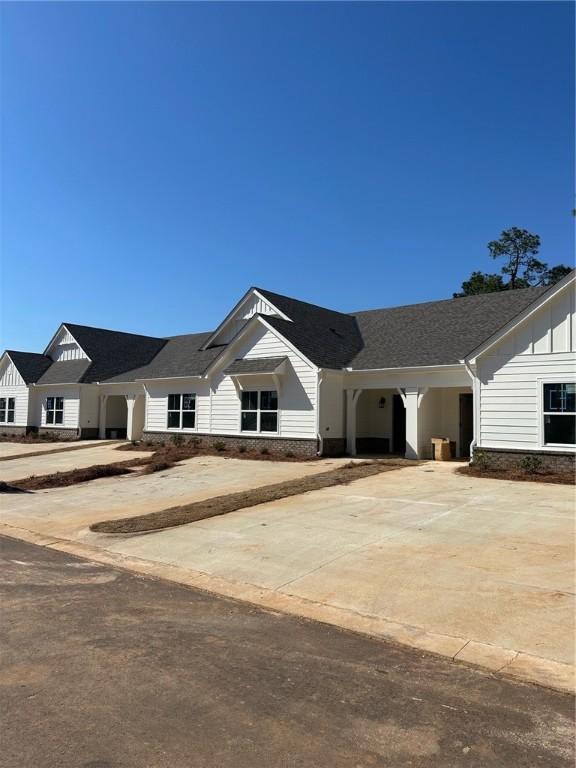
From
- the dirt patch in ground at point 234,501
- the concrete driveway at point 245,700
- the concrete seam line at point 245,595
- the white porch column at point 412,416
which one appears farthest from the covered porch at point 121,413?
the concrete driveway at point 245,700

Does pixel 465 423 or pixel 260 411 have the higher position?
pixel 260 411

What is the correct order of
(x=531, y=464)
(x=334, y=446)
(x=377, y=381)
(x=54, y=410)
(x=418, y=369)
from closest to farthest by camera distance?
(x=531, y=464)
(x=418, y=369)
(x=377, y=381)
(x=334, y=446)
(x=54, y=410)

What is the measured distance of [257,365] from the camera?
2234 cm

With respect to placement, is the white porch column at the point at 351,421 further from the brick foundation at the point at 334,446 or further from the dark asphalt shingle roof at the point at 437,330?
the dark asphalt shingle roof at the point at 437,330

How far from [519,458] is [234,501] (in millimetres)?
8517

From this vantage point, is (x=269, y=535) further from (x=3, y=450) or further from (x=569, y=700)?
(x=3, y=450)

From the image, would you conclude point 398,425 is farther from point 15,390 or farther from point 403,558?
point 15,390

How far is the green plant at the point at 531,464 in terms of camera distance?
50.7 ft

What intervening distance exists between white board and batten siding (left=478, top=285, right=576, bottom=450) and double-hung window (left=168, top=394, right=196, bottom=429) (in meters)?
13.5

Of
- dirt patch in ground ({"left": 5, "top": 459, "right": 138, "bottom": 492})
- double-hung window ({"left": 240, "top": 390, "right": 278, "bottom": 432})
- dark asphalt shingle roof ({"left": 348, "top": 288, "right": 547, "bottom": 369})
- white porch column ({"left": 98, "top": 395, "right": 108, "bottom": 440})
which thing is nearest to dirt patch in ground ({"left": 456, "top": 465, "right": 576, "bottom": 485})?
dark asphalt shingle roof ({"left": 348, "top": 288, "right": 547, "bottom": 369})

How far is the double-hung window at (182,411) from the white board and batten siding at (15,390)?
1342 cm

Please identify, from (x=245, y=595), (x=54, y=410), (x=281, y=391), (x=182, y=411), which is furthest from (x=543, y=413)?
(x=54, y=410)

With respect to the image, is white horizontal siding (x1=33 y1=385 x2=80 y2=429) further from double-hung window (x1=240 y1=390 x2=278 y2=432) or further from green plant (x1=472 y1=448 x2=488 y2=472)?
green plant (x1=472 y1=448 x2=488 y2=472)

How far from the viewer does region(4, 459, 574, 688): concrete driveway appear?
5305 mm
